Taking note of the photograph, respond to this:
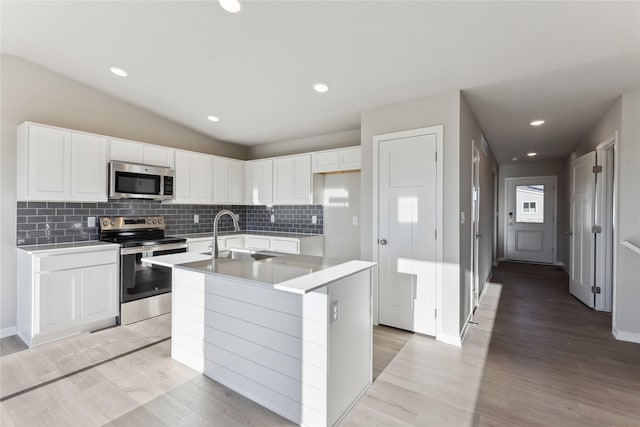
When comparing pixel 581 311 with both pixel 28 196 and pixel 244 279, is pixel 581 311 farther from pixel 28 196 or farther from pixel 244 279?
pixel 28 196

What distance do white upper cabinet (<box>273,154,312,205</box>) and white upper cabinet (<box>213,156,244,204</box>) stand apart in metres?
0.71

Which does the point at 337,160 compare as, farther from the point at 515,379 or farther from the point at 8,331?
the point at 8,331

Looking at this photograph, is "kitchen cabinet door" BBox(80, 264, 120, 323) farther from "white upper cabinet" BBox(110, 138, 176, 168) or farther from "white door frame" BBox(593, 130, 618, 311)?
"white door frame" BBox(593, 130, 618, 311)

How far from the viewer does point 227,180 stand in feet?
16.5

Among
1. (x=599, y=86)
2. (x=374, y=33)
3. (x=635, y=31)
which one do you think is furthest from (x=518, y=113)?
(x=374, y=33)

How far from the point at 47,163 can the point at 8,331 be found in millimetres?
1779

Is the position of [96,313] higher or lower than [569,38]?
lower

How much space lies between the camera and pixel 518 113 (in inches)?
140

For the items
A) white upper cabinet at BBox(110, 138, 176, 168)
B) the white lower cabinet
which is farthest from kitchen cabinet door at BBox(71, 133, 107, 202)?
the white lower cabinet

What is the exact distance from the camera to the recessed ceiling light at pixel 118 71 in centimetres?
328

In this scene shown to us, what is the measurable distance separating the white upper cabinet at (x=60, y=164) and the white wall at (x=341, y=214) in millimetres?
2913

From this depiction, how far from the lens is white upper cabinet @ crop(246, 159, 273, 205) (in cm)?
501

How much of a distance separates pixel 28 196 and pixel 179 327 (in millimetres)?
2099

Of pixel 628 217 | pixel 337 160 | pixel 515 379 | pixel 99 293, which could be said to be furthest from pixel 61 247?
pixel 628 217
